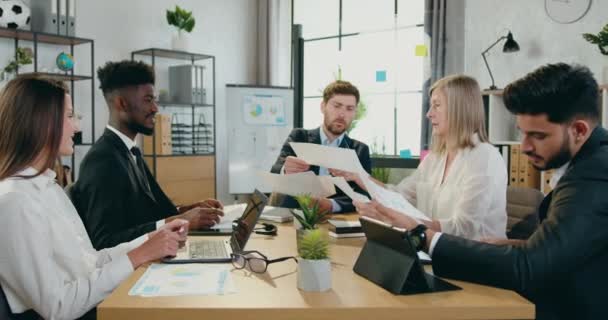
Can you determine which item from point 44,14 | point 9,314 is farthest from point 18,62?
point 9,314

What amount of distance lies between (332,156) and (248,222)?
50 centimetres

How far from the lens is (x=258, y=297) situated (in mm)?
1352

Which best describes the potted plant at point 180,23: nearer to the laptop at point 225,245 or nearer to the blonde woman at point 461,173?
the blonde woman at point 461,173

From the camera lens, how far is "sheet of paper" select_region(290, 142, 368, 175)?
205 cm

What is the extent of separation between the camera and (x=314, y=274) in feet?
4.53

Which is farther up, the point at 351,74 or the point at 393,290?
the point at 351,74

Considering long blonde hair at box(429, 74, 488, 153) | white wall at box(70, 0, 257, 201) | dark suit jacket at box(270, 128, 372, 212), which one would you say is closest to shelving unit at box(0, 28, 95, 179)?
white wall at box(70, 0, 257, 201)

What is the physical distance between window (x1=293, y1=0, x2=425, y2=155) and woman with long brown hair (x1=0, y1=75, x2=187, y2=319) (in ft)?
14.7

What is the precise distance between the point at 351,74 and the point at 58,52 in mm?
3111

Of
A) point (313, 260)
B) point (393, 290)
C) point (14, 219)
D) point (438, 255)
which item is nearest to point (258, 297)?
point (313, 260)

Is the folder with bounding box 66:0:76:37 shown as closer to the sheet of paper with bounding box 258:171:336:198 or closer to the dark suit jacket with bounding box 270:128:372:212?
the dark suit jacket with bounding box 270:128:372:212

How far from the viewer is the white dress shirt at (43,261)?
134cm

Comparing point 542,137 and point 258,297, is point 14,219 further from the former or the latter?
point 542,137

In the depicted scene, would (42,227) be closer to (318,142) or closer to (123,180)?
(123,180)
